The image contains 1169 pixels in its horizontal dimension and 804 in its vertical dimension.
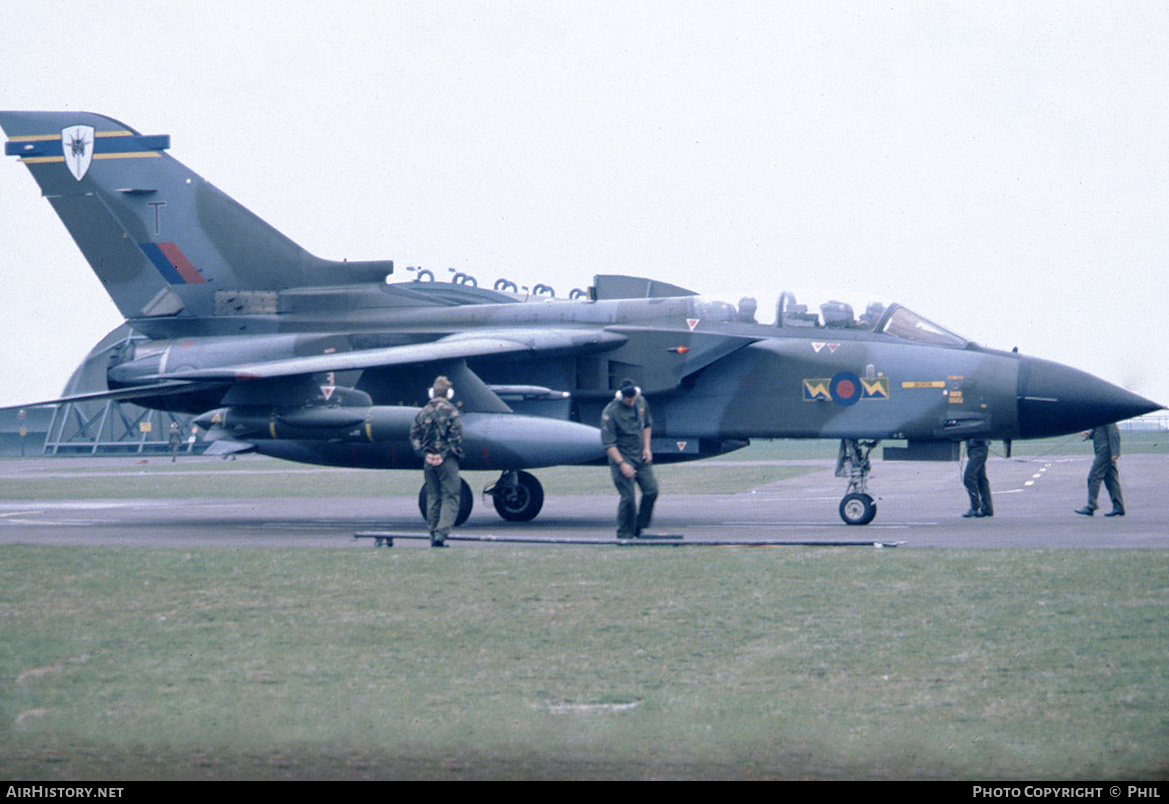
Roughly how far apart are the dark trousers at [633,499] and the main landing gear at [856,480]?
3.51 m

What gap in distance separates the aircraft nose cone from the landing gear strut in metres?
6.94

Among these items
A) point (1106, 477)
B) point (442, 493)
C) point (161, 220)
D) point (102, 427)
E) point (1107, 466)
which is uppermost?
point (161, 220)

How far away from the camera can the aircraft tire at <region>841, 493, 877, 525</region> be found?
16141 millimetres

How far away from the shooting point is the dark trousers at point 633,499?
1343 cm

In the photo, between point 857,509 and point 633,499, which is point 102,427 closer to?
point 857,509

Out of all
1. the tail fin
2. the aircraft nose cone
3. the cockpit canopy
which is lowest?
the aircraft nose cone

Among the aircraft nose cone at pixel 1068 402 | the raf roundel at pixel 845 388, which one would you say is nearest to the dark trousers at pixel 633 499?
the raf roundel at pixel 845 388

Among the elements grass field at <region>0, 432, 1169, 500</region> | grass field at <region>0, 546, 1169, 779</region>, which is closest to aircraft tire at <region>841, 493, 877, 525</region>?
grass field at <region>0, 546, 1169, 779</region>

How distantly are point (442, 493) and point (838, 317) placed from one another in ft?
21.2

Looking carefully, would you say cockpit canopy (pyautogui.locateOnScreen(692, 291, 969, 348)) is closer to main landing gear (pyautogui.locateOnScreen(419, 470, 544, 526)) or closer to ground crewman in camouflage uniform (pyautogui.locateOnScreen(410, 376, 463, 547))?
main landing gear (pyautogui.locateOnScreen(419, 470, 544, 526))

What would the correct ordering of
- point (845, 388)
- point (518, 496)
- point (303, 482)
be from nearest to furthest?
point (845, 388) < point (518, 496) < point (303, 482)

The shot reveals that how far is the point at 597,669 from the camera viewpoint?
7.04 meters

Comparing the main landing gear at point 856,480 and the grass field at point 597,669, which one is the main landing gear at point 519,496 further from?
the grass field at point 597,669

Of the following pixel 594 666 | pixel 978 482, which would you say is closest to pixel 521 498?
pixel 978 482
